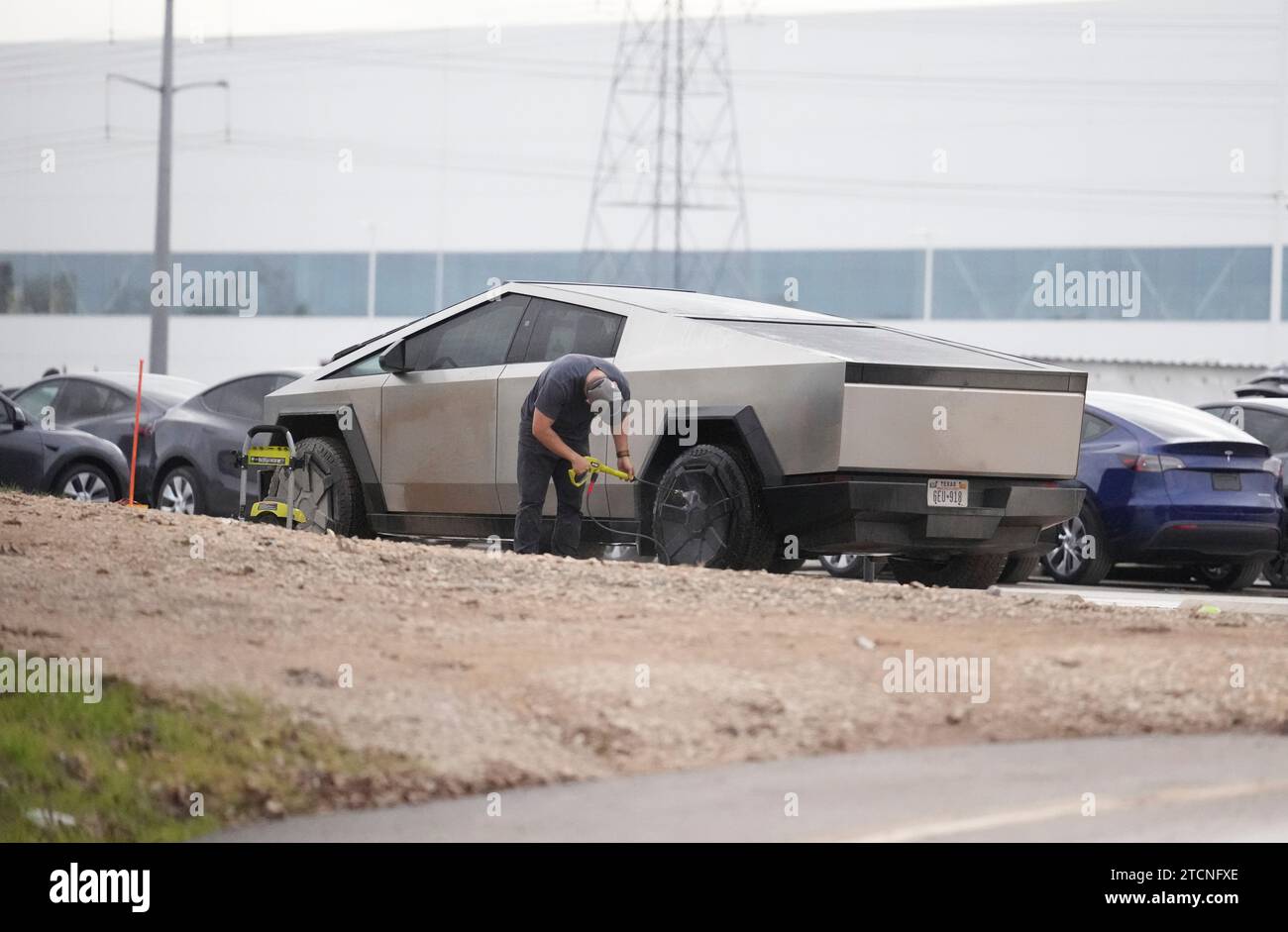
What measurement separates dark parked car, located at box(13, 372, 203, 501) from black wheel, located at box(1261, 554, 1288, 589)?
10137 mm

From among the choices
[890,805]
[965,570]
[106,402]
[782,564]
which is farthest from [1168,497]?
[106,402]

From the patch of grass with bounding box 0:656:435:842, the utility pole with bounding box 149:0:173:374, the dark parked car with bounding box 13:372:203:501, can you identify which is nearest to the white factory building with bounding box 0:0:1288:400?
the utility pole with bounding box 149:0:173:374

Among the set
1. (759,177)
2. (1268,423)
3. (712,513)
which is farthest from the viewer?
(759,177)

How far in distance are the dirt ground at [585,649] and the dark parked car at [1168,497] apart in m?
4.18

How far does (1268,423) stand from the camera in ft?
53.1

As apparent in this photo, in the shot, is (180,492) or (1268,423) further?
(180,492)

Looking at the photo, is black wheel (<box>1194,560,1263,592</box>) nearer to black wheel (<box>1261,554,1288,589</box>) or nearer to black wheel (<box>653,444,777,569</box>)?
black wheel (<box>1261,554,1288,589</box>)

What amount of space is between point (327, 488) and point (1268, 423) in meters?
8.01

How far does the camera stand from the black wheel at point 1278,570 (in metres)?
15.6

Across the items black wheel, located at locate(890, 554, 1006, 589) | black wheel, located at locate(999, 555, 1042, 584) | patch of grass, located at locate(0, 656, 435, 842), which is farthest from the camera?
black wheel, located at locate(999, 555, 1042, 584)

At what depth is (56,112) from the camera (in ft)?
196

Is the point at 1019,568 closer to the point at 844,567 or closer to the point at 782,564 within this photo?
the point at 782,564

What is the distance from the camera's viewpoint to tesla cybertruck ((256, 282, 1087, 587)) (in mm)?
10086
